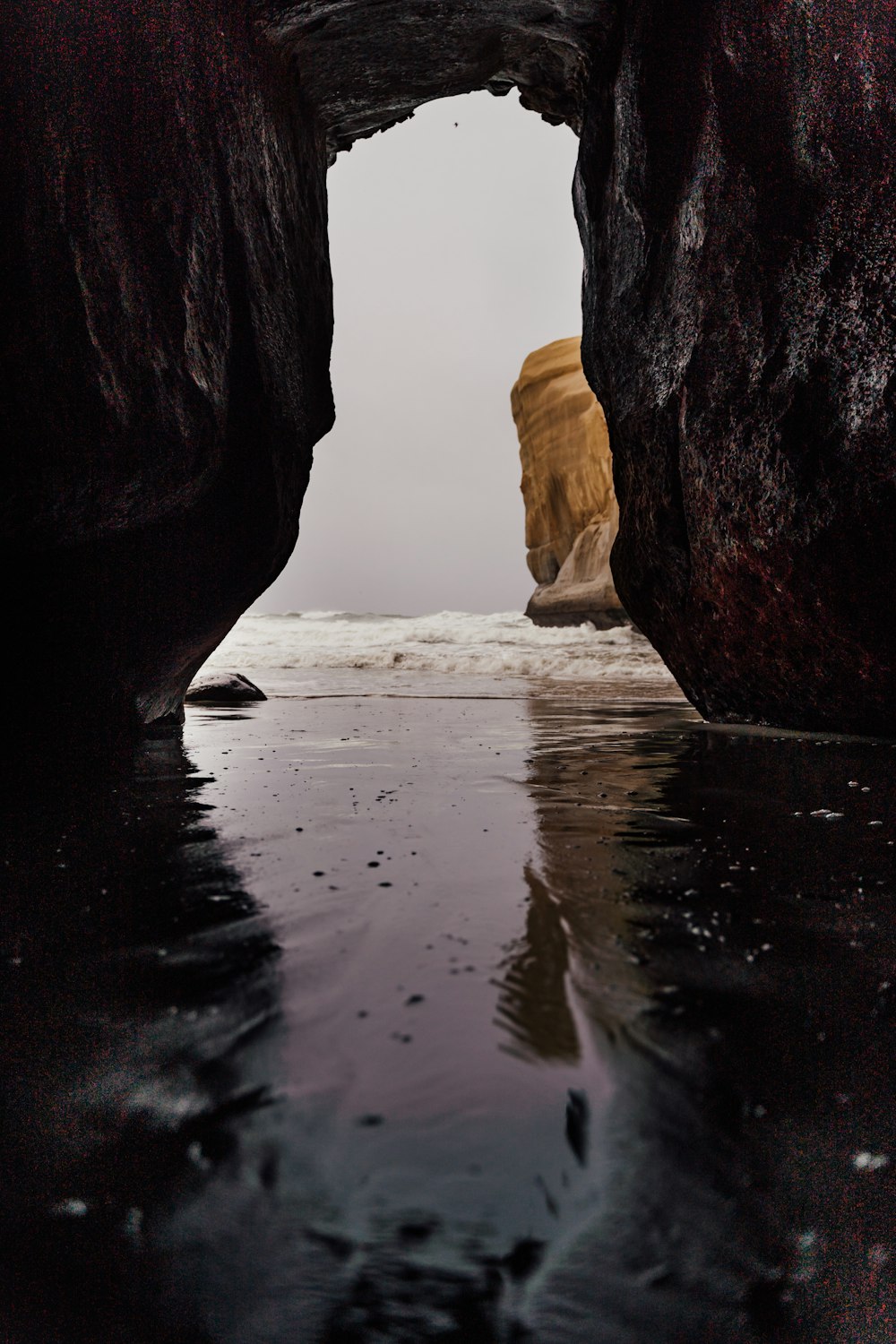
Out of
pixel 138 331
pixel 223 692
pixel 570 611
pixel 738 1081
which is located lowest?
pixel 738 1081

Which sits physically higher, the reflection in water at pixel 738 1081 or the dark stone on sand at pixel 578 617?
the dark stone on sand at pixel 578 617

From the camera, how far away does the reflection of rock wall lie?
71.6 ft

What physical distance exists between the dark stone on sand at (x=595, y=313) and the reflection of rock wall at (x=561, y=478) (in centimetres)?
1616

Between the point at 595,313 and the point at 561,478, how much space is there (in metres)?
21.5

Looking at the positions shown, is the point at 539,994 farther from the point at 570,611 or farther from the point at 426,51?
the point at 570,611

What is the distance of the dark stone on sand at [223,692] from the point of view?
6.62m

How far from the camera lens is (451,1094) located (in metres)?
0.86

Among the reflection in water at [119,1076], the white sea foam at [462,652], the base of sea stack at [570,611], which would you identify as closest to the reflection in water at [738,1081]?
the reflection in water at [119,1076]

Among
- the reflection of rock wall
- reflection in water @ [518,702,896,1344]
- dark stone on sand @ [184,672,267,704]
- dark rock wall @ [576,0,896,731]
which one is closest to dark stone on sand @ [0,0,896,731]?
dark rock wall @ [576,0,896,731]

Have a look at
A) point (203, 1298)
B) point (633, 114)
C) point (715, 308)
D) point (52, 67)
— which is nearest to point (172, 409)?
point (52, 67)

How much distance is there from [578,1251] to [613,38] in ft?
18.1

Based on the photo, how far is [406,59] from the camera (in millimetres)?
4551

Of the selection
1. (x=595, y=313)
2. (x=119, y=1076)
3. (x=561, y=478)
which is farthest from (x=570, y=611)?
(x=119, y=1076)

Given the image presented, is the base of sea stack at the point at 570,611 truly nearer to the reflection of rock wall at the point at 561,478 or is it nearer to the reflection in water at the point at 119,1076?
the reflection of rock wall at the point at 561,478
